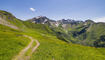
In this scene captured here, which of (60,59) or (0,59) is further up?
(0,59)

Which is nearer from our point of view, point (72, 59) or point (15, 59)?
point (15, 59)

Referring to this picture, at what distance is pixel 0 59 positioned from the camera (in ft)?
61.1

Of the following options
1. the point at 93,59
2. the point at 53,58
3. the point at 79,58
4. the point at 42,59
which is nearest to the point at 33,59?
the point at 42,59

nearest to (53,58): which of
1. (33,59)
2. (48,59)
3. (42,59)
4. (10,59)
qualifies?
(48,59)

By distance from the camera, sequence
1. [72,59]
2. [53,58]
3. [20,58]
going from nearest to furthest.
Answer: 1. [20,58]
2. [53,58]
3. [72,59]

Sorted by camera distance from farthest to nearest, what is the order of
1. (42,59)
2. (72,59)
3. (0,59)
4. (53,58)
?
(72,59), (53,58), (42,59), (0,59)

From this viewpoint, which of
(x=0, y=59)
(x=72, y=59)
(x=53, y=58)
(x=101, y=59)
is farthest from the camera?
(x=101, y=59)

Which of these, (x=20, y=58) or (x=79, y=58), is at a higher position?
(x=20, y=58)

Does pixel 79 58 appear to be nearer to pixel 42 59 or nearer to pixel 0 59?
pixel 42 59

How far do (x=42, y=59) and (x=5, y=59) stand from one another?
29.1 ft

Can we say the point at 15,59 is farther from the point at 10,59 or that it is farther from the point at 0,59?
the point at 0,59

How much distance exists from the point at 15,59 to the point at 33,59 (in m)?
4.28

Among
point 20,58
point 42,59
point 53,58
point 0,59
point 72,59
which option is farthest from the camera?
point 72,59

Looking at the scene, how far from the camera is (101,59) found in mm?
27922
